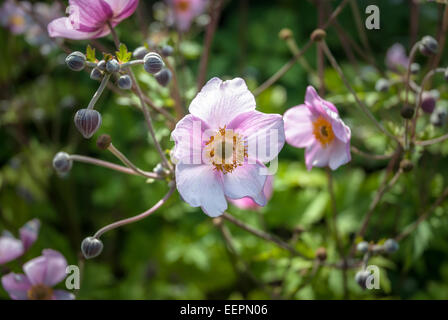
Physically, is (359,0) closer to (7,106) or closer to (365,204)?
(365,204)

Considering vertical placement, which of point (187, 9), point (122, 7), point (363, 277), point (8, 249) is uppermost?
point (187, 9)

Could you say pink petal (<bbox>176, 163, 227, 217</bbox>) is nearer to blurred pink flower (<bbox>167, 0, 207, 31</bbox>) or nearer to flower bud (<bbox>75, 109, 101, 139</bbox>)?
flower bud (<bbox>75, 109, 101, 139</bbox>)

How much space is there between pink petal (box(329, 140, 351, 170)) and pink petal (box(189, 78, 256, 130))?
316 mm

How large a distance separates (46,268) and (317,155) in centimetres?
96

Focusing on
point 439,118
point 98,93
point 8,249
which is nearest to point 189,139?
point 98,93

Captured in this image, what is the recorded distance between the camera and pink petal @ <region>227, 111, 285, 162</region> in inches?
49.8

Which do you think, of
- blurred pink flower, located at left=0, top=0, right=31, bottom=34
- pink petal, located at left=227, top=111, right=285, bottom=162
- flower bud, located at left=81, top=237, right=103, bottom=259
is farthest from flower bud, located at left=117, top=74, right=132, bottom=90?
blurred pink flower, located at left=0, top=0, right=31, bottom=34

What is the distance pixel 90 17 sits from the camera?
126 cm

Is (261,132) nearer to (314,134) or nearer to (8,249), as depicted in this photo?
(314,134)

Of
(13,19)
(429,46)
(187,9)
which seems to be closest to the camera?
(429,46)

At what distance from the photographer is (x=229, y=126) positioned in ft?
4.30

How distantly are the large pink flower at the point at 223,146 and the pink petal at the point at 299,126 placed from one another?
0.24 m

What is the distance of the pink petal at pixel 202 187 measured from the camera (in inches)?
46.6
